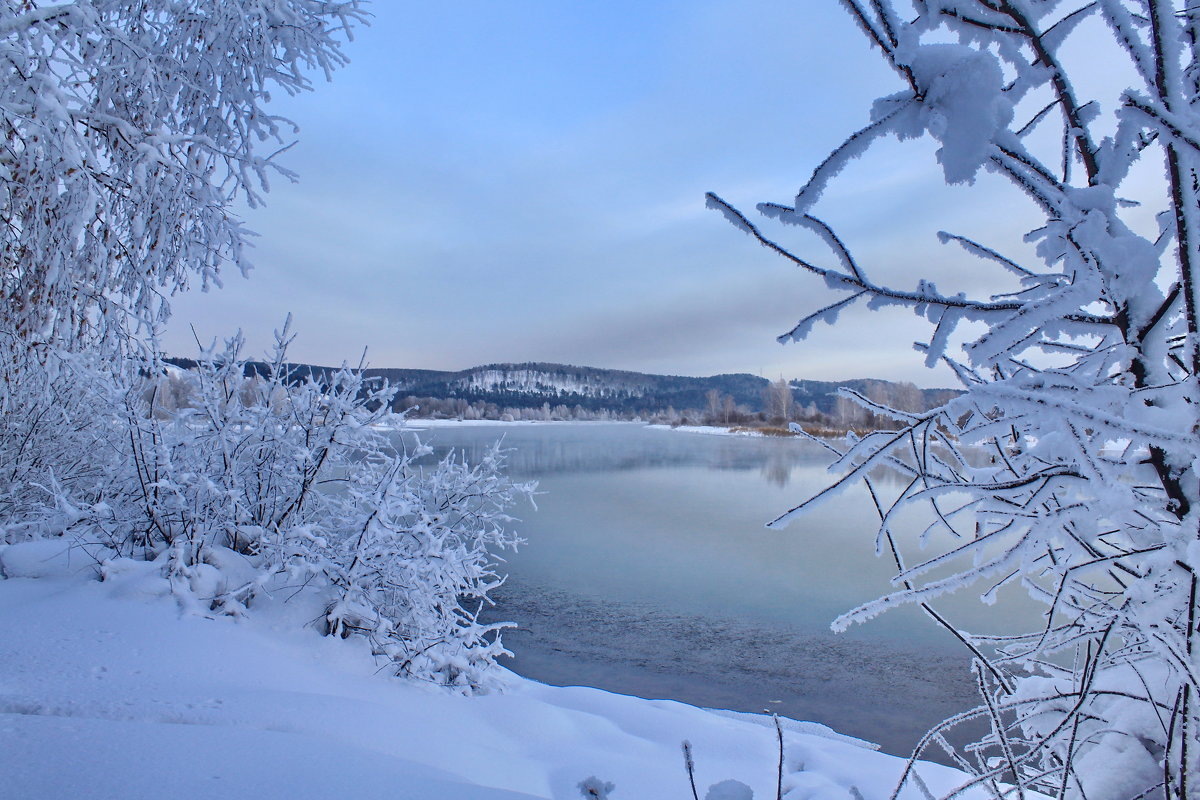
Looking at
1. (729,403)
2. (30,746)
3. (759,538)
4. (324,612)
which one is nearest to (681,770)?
(324,612)

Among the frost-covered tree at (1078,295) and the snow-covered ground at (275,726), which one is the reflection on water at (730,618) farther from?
the frost-covered tree at (1078,295)

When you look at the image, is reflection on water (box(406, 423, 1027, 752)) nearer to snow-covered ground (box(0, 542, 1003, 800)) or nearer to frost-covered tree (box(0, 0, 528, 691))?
snow-covered ground (box(0, 542, 1003, 800))

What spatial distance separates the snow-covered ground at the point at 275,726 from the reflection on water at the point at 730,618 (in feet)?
2.94

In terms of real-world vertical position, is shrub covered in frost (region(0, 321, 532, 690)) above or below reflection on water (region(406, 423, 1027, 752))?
above

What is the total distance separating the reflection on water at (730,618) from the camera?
21.1 feet

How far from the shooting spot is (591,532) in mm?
13734

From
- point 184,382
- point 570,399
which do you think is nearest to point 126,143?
point 184,382

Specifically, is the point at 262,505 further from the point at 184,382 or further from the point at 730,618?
the point at 730,618

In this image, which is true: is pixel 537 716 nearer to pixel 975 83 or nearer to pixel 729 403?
pixel 975 83

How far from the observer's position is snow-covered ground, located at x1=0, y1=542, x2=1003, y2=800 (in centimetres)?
172

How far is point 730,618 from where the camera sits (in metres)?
8.57

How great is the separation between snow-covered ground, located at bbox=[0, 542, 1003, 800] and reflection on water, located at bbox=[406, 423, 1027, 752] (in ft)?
2.94

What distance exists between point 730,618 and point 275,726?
7.34 m

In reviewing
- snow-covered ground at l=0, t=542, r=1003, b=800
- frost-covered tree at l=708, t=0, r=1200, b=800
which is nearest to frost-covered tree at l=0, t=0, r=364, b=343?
snow-covered ground at l=0, t=542, r=1003, b=800
